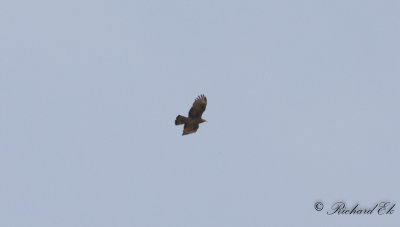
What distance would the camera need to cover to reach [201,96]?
1356 inches

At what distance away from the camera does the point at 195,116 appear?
34.7m

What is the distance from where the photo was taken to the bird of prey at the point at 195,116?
112 ft

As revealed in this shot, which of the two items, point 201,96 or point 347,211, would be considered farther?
point 347,211

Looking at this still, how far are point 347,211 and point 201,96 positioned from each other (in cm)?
1099

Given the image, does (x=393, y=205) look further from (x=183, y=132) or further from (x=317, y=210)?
(x=183, y=132)

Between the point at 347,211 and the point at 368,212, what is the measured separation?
48.7 inches

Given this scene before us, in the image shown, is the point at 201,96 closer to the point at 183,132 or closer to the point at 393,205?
the point at 183,132

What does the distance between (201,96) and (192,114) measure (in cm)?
107

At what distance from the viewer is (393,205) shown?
36.7 m

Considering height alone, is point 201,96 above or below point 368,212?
above

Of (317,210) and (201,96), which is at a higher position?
(201,96)

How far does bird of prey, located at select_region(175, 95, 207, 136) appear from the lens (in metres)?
34.3

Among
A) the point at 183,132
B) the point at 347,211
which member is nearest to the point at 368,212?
the point at 347,211

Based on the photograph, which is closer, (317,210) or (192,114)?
(192,114)
